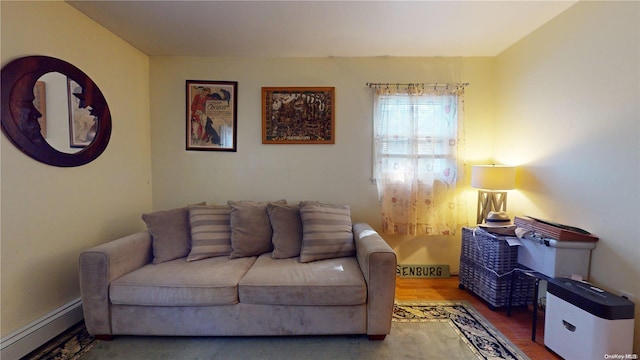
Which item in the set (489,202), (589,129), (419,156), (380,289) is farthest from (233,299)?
(589,129)

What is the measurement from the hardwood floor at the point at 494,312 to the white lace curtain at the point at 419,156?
0.52 meters

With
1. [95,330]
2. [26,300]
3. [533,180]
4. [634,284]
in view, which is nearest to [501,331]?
[634,284]

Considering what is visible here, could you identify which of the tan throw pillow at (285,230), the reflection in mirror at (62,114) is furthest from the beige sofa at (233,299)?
the reflection in mirror at (62,114)

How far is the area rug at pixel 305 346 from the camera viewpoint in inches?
63.9

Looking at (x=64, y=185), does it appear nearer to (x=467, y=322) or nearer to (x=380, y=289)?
(x=380, y=289)

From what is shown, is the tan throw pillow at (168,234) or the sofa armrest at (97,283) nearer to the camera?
the sofa armrest at (97,283)

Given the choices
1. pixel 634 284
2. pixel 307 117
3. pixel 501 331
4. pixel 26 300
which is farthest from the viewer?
pixel 307 117

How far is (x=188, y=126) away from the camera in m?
2.71

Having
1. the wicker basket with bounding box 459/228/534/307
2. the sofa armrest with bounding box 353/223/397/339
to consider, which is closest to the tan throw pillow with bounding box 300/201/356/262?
the sofa armrest with bounding box 353/223/397/339

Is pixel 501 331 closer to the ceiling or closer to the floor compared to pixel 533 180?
closer to the floor

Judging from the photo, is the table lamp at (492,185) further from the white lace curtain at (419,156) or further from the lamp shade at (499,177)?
the white lace curtain at (419,156)

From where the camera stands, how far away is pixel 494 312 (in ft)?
6.90

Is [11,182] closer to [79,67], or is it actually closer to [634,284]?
[79,67]

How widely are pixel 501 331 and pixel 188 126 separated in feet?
10.8
